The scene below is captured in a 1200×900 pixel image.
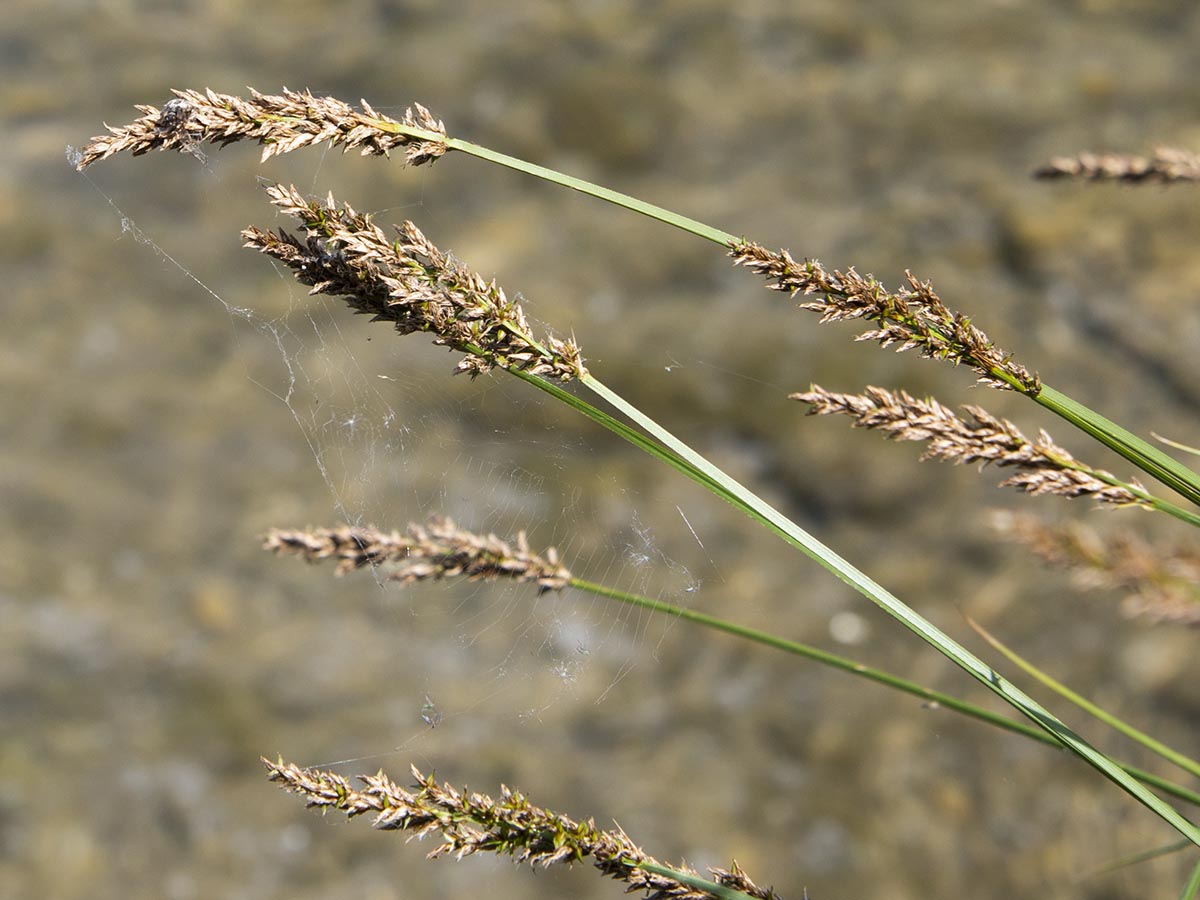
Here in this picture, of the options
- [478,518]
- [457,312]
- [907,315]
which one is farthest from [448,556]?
[478,518]

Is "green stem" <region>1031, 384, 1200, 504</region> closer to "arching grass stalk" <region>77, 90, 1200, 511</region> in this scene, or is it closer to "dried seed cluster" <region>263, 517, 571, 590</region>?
"arching grass stalk" <region>77, 90, 1200, 511</region>

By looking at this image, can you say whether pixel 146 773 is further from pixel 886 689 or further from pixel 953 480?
pixel 953 480

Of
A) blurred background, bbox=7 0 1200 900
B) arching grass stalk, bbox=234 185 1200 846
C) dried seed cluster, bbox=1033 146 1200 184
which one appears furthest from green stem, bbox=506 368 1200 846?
blurred background, bbox=7 0 1200 900

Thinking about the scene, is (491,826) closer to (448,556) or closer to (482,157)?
(448,556)

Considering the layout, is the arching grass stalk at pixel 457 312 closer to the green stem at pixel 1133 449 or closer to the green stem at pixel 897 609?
the green stem at pixel 897 609

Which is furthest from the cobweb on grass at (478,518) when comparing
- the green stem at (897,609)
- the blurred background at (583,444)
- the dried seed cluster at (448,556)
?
the green stem at (897,609)

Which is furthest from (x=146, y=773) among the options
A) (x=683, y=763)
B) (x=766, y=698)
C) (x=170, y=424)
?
(x=766, y=698)
